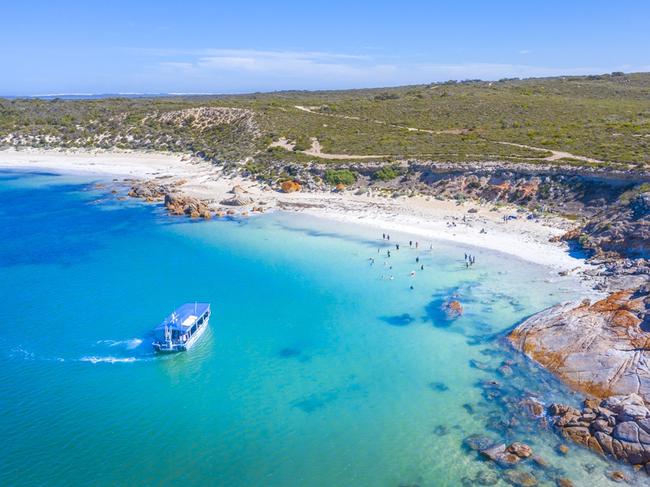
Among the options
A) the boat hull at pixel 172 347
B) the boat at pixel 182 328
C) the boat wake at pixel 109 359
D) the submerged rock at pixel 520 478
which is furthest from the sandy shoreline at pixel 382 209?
the boat wake at pixel 109 359

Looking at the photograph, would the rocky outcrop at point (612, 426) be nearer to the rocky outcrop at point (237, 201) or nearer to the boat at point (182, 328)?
the boat at point (182, 328)

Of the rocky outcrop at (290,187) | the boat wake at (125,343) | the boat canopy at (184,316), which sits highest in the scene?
the rocky outcrop at (290,187)

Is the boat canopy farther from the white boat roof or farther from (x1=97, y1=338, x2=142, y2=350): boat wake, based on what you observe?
(x1=97, y1=338, x2=142, y2=350): boat wake

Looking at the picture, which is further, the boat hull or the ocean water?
the boat hull

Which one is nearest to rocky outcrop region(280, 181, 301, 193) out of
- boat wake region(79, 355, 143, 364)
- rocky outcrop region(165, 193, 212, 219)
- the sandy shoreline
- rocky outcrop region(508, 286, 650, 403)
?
the sandy shoreline

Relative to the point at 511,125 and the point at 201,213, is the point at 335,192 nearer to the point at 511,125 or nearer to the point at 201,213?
the point at 201,213

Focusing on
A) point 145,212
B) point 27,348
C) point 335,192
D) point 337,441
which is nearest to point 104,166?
point 145,212
